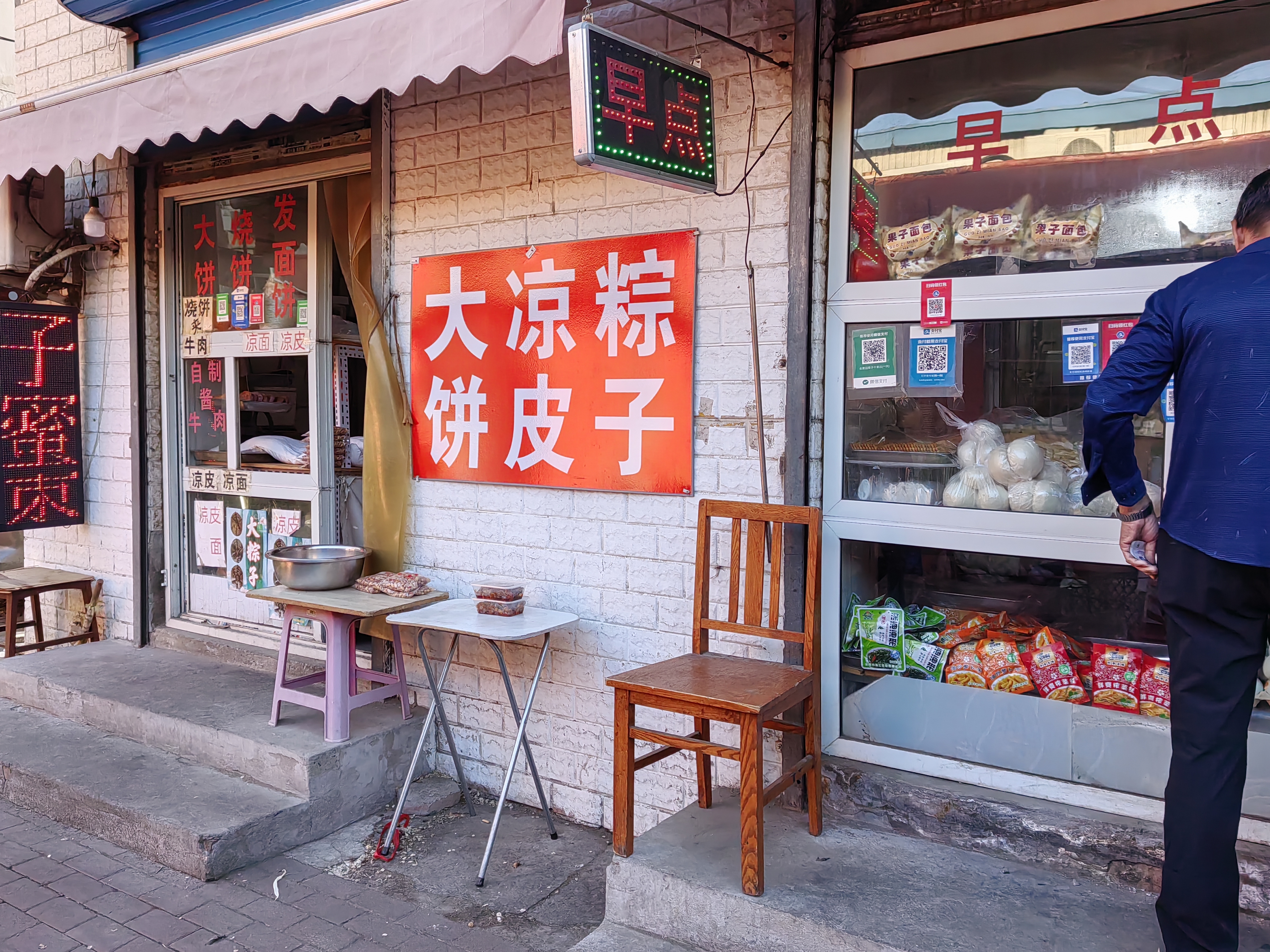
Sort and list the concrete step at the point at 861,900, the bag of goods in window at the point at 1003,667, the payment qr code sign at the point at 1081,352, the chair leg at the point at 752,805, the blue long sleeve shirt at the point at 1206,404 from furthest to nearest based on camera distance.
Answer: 1. the bag of goods in window at the point at 1003,667
2. the payment qr code sign at the point at 1081,352
3. the chair leg at the point at 752,805
4. the concrete step at the point at 861,900
5. the blue long sleeve shirt at the point at 1206,404

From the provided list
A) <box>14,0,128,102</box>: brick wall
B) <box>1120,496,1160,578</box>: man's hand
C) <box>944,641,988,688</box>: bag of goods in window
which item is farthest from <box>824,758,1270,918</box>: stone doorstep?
<box>14,0,128,102</box>: brick wall

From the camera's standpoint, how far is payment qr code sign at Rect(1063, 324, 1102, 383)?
3.29 metres

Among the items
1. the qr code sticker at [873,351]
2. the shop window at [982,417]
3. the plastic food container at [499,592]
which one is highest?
the qr code sticker at [873,351]

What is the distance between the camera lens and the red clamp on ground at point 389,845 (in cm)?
413

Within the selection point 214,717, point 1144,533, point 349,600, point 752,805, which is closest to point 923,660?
point 752,805

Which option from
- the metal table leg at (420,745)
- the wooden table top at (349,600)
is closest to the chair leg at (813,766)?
the metal table leg at (420,745)

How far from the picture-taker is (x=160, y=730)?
4863 millimetres

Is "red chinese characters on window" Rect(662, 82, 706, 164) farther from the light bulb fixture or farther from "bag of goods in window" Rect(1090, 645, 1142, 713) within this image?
the light bulb fixture

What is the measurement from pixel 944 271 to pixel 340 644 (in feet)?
10.00

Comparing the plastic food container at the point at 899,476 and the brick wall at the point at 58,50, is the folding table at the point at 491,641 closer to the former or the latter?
the plastic food container at the point at 899,476

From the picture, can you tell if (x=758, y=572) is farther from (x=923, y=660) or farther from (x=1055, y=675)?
(x=1055, y=675)

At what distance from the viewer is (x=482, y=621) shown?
402 centimetres

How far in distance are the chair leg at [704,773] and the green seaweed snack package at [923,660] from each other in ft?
2.70

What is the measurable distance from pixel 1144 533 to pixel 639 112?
2.09 meters
